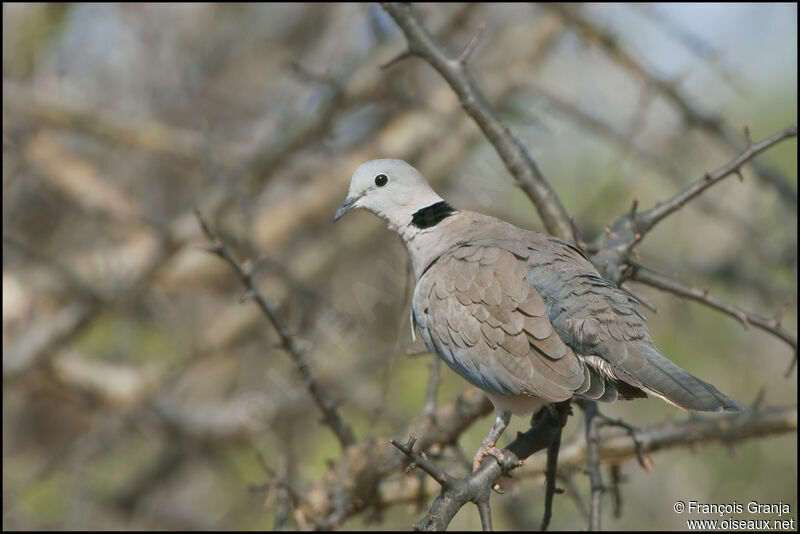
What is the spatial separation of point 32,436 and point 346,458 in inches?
191

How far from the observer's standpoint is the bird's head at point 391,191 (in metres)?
3.70

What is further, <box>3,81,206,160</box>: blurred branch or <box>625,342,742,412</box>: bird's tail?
<box>3,81,206,160</box>: blurred branch

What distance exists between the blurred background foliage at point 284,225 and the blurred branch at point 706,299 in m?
1.58

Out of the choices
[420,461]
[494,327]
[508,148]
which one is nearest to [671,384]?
[494,327]

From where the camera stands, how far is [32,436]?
746cm

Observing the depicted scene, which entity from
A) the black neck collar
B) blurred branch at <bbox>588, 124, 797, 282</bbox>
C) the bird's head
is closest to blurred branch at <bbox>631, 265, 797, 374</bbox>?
blurred branch at <bbox>588, 124, 797, 282</bbox>

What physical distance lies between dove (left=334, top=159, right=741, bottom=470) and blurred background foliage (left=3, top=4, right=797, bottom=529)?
161 centimetres

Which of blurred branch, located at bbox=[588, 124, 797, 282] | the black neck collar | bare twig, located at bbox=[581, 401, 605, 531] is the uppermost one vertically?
the black neck collar

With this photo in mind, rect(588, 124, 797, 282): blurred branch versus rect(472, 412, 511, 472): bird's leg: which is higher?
rect(588, 124, 797, 282): blurred branch

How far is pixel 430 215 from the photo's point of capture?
3.65m

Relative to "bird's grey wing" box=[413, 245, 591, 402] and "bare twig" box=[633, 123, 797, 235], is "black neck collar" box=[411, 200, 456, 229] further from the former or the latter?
"bare twig" box=[633, 123, 797, 235]

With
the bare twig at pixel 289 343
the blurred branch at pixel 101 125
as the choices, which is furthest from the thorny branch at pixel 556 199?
the blurred branch at pixel 101 125

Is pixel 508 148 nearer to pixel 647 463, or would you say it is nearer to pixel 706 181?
pixel 706 181

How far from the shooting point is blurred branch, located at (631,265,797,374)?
3088 millimetres
